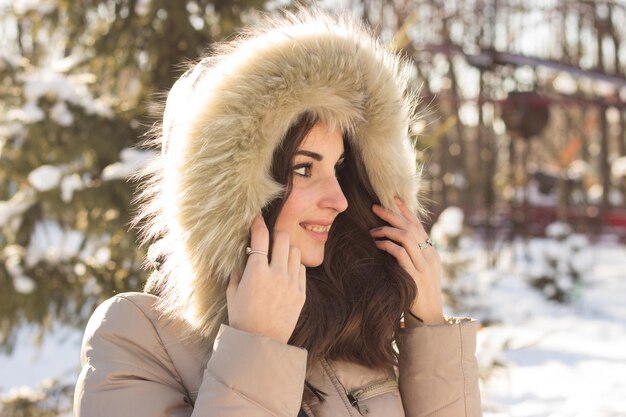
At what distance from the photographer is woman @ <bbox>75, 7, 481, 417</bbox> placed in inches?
63.4

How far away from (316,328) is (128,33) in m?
2.91

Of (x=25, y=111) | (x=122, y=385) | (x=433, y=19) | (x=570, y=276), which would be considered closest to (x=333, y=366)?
(x=122, y=385)

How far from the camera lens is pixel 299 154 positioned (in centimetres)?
186

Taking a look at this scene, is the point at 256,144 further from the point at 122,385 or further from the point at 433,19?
the point at 433,19

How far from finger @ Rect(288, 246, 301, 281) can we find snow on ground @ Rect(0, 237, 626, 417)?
2.54 metres

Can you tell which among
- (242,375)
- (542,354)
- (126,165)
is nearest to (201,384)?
(242,375)

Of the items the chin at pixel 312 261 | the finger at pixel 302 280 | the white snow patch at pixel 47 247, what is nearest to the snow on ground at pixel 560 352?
the white snow patch at pixel 47 247

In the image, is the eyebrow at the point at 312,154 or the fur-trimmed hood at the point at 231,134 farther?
the eyebrow at the point at 312,154

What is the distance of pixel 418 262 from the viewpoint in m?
1.99

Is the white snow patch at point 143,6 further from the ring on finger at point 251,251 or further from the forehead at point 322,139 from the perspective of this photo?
the ring on finger at point 251,251

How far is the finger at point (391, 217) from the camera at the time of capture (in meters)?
2.03

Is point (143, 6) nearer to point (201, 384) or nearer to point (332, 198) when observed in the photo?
point (332, 198)

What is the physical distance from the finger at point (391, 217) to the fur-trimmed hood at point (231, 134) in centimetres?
27

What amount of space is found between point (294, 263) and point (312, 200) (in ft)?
0.67
